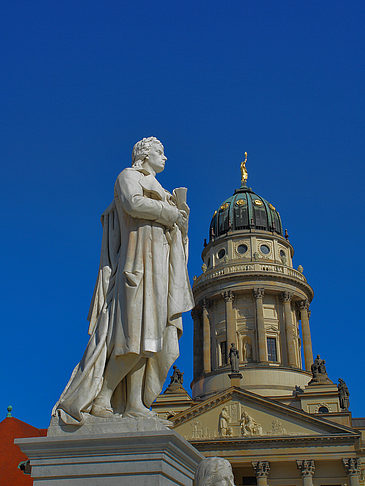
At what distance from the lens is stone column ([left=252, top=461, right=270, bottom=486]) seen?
41.5 m

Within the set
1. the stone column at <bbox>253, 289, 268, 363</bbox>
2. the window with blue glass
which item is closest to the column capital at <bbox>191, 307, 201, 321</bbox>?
the stone column at <bbox>253, 289, 268, 363</bbox>

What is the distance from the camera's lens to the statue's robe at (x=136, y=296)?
4281mm

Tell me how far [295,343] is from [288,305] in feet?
11.8

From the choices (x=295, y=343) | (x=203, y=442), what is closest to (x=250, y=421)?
(x=203, y=442)

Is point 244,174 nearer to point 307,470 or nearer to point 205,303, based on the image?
point 205,303

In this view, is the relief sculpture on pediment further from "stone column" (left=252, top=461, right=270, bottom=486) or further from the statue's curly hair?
the statue's curly hair

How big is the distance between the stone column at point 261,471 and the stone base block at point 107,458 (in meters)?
40.7

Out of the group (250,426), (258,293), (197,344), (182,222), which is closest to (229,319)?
(258,293)

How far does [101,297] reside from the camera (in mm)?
4672

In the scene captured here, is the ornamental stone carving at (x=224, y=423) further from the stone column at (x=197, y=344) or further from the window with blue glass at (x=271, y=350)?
the stone column at (x=197, y=344)

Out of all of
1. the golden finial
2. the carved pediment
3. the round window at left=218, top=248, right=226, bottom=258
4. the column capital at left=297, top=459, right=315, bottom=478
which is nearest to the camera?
the column capital at left=297, top=459, right=315, bottom=478

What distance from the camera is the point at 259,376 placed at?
53062mm

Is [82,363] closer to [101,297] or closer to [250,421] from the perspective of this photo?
[101,297]

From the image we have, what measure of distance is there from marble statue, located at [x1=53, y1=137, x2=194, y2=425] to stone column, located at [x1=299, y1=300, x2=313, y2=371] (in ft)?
178
